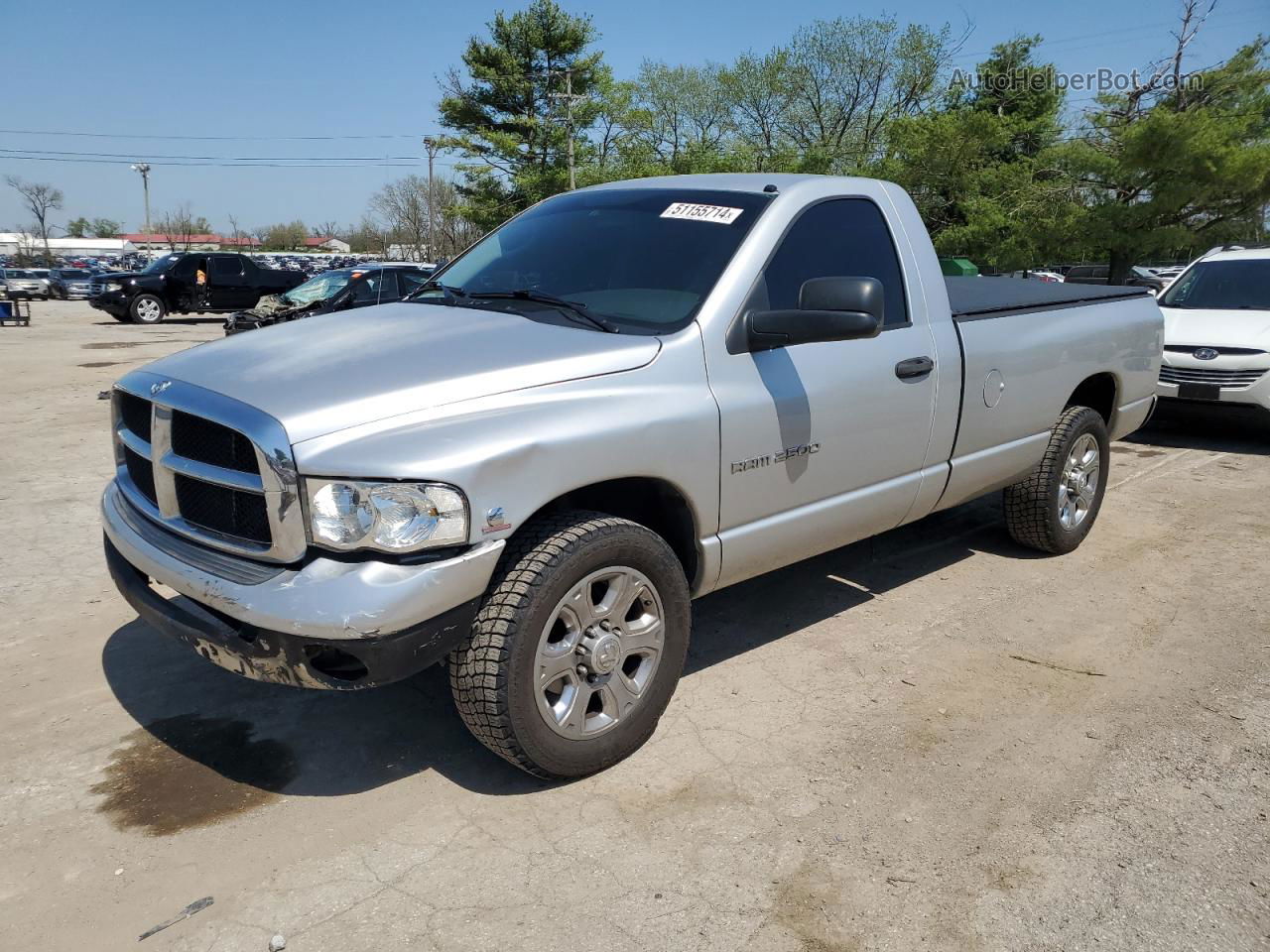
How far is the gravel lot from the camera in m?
2.48

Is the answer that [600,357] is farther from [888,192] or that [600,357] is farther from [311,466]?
[888,192]

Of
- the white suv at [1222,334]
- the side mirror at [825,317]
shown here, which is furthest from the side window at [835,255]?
the white suv at [1222,334]

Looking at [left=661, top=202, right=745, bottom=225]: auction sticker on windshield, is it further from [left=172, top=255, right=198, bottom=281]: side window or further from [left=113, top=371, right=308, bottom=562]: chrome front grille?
[left=172, top=255, right=198, bottom=281]: side window

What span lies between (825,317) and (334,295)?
13.4 meters

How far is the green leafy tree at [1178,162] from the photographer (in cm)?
1650

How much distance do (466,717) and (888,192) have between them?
113 inches

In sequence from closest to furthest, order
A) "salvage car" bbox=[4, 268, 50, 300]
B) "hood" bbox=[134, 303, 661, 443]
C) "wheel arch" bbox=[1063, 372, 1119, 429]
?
"hood" bbox=[134, 303, 661, 443]
"wheel arch" bbox=[1063, 372, 1119, 429]
"salvage car" bbox=[4, 268, 50, 300]

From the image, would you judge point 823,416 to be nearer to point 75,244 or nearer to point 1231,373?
point 1231,373

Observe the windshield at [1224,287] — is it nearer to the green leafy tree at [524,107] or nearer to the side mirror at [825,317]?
the side mirror at [825,317]

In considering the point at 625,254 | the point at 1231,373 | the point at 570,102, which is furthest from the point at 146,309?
the point at 625,254

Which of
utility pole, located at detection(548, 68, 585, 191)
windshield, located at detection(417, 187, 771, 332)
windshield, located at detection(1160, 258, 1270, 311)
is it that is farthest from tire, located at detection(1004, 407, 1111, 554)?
utility pole, located at detection(548, 68, 585, 191)

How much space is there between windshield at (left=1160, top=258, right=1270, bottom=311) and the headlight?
29.3 ft

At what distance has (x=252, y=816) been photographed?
2.91 metres

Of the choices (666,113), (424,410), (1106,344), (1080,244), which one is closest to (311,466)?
(424,410)
